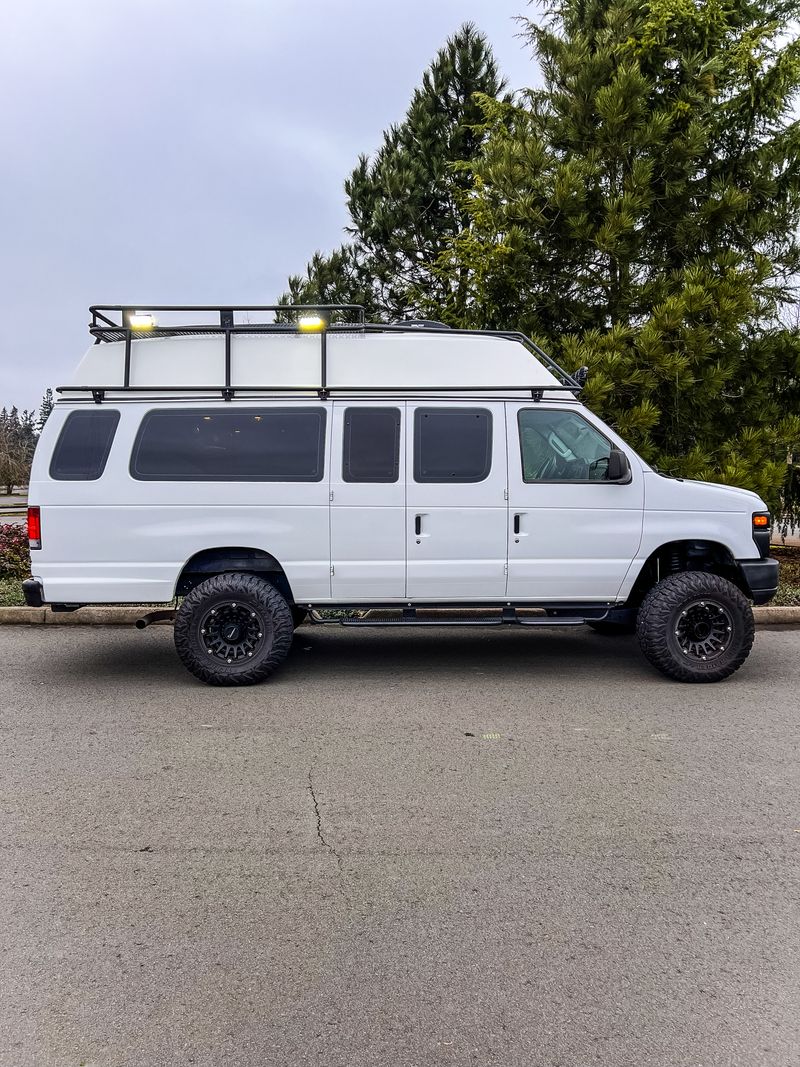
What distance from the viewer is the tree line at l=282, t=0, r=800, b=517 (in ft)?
30.8

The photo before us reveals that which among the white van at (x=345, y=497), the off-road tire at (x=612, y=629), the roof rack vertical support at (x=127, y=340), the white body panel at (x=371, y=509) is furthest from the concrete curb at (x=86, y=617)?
the roof rack vertical support at (x=127, y=340)

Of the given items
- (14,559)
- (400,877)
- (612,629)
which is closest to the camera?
(400,877)

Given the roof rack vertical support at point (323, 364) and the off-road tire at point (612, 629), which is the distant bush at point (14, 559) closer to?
the roof rack vertical support at point (323, 364)

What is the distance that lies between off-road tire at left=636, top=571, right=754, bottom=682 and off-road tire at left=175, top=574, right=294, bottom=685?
2711 mm

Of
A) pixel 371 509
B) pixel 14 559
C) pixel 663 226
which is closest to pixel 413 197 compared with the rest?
pixel 663 226

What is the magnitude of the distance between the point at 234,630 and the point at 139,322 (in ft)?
7.89

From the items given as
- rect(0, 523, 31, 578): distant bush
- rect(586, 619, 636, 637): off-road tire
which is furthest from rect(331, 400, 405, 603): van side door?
rect(0, 523, 31, 578): distant bush

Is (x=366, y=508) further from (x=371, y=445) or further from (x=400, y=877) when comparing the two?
(x=400, y=877)

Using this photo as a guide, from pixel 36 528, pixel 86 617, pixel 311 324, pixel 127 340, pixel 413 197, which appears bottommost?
pixel 86 617

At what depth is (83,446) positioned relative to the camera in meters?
6.12

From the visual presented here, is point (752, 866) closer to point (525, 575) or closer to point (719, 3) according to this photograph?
point (525, 575)

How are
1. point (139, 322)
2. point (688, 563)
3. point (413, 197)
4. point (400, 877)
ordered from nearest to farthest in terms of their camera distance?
point (400, 877) < point (139, 322) < point (688, 563) < point (413, 197)

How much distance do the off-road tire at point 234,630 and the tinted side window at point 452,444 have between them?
1.47 meters

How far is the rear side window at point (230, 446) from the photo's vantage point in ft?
20.1
